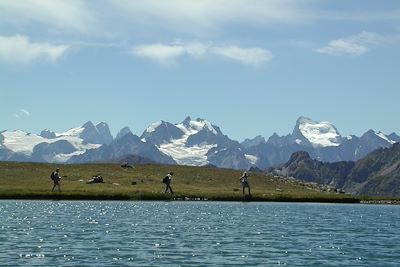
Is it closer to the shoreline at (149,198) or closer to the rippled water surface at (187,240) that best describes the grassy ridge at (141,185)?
the shoreline at (149,198)

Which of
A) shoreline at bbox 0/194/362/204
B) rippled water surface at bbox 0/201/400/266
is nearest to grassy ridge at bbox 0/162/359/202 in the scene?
shoreline at bbox 0/194/362/204

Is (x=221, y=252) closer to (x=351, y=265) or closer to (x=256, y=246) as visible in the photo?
(x=256, y=246)

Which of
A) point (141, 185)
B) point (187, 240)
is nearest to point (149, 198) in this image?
point (141, 185)

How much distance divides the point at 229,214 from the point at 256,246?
93.7ft

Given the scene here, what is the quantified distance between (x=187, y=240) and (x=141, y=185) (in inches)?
2839

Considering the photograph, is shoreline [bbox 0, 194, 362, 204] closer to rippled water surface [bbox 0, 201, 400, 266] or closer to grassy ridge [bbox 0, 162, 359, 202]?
grassy ridge [bbox 0, 162, 359, 202]

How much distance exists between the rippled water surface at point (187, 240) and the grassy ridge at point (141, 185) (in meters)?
31.9

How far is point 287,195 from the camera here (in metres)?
112

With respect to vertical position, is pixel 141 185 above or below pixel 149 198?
above

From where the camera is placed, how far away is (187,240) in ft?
143

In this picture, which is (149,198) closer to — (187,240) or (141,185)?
Answer: (141,185)

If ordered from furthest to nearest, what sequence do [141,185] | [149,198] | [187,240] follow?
[141,185] < [149,198] < [187,240]

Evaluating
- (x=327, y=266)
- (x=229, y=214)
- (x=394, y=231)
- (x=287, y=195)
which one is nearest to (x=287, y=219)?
(x=229, y=214)

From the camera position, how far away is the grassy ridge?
96.8 m
